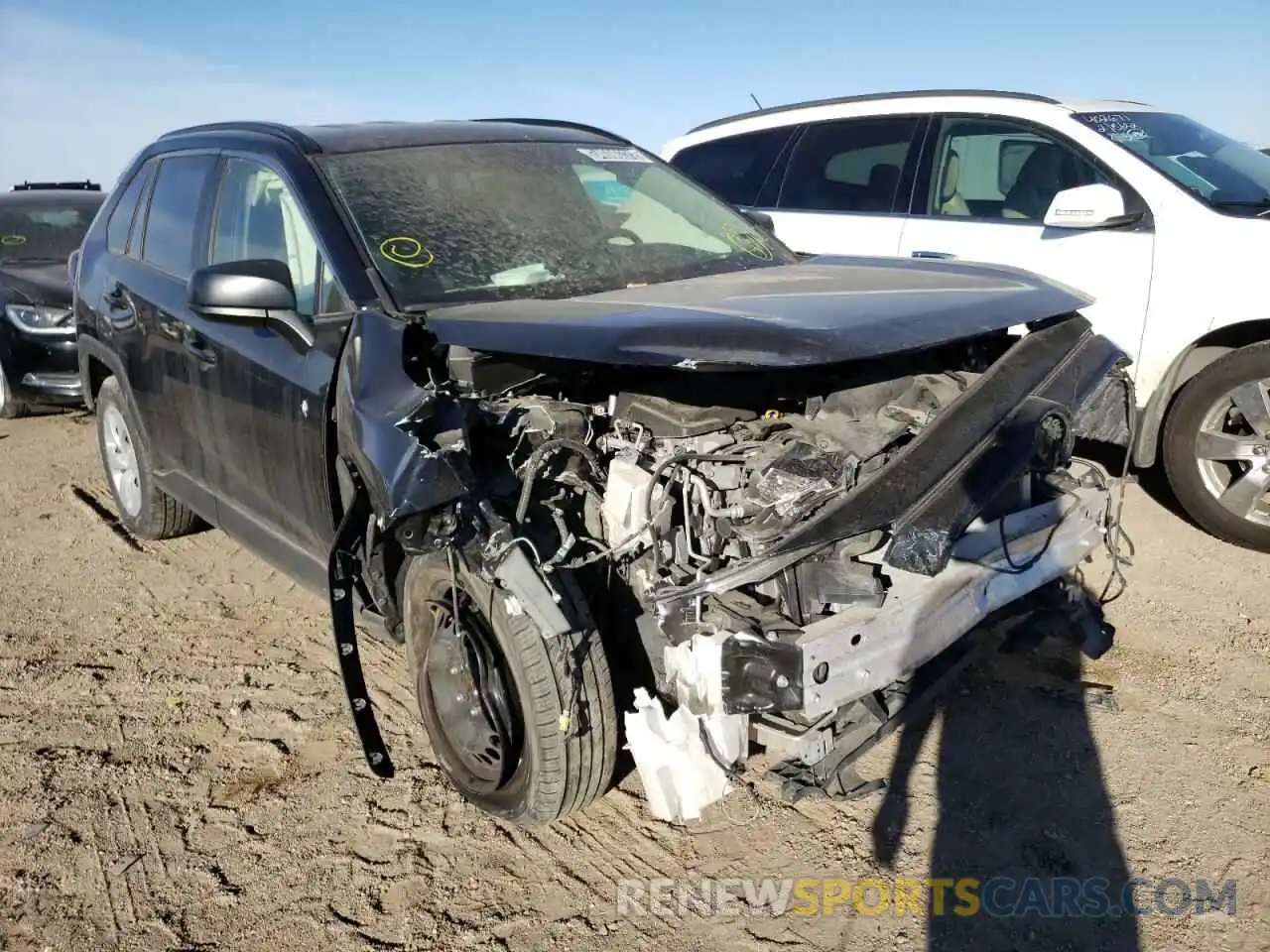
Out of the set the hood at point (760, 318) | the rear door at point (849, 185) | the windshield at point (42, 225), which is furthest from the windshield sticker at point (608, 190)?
the windshield at point (42, 225)

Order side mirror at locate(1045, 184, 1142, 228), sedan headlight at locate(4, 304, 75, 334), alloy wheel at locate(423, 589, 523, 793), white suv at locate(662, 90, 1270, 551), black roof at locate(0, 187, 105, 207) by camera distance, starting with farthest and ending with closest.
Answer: black roof at locate(0, 187, 105, 207) < sedan headlight at locate(4, 304, 75, 334) < side mirror at locate(1045, 184, 1142, 228) < white suv at locate(662, 90, 1270, 551) < alloy wheel at locate(423, 589, 523, 793)

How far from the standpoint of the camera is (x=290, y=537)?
11.4ft

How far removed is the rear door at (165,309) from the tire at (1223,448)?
165 inches

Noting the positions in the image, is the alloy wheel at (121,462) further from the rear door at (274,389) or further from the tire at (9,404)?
the tire at (9,404)

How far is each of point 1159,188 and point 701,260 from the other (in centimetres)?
252

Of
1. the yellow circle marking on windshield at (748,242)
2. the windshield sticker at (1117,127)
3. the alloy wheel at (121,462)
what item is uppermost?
the windshield sticker at (1117,127)

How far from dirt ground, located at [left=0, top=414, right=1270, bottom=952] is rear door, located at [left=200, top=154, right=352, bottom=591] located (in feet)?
2.05

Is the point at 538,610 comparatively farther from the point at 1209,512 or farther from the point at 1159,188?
the point at 1159,188

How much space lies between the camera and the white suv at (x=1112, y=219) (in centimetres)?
450

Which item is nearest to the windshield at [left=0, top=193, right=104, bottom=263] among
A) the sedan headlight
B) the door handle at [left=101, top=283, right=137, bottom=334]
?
Answer: the sedan headlight

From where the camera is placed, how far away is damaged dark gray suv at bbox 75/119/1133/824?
8.05ft

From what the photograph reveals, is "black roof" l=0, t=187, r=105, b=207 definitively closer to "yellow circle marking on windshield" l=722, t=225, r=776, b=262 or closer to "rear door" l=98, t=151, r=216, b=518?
"rear door" l=98, t=151, r=216, b=518

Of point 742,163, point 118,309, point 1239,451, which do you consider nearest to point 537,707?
point 118,309

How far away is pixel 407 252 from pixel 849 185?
3.64m
